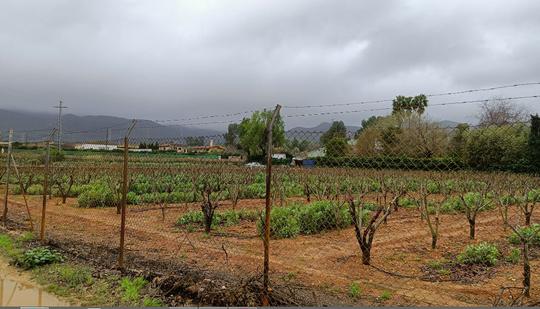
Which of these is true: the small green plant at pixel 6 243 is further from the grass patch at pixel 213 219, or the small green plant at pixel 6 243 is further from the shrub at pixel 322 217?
the shrub at pixel 322 217

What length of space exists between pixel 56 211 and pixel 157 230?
5.78 metres

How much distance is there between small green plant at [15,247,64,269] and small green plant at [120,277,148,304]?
196 centimetres

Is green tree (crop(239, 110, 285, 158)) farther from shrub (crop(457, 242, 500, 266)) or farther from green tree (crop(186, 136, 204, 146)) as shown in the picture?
shrub (crop(457, 242, 500, 266))

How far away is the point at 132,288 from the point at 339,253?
168 inches

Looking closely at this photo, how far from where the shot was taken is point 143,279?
5781 millimetres

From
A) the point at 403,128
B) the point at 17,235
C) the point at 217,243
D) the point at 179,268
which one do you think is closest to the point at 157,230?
the point at 217,243

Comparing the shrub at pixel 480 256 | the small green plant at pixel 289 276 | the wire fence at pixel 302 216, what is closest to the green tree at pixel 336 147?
the wire fence at pixel 302 216

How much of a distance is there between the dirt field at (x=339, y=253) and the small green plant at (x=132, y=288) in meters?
1.14

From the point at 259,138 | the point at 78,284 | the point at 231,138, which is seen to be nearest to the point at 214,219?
the point at 231,138

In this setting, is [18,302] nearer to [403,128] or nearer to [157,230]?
[157,230]

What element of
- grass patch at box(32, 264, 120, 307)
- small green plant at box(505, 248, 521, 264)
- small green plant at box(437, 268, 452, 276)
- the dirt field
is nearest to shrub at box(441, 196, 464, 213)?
the dirt field

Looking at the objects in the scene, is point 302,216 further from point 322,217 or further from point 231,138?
point 231,138

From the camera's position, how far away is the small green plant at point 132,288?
5.17m

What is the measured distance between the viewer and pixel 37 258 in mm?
6953
